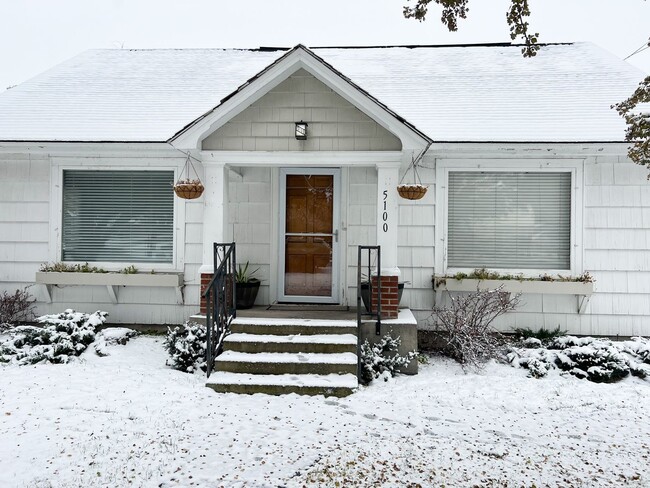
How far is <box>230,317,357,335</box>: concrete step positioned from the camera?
5902 mm

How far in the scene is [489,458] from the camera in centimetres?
373

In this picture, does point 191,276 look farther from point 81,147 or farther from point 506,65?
point 506,65

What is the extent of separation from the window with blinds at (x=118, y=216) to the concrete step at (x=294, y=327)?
7.22 feet

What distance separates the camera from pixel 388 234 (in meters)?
6.28

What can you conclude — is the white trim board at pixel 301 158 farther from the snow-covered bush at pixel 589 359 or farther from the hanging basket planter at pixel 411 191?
the snow-covered bush at pixel 589 359

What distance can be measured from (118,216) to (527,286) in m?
6.20

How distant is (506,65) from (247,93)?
554 centimetres

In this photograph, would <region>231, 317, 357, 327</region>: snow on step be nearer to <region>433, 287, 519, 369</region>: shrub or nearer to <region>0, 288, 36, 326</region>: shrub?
<region>433, 287, 519, 369</region>: shrub

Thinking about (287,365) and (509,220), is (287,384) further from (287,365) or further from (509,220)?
(509,220)

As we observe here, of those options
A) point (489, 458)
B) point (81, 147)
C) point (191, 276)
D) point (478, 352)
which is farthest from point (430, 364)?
point (81, 147)

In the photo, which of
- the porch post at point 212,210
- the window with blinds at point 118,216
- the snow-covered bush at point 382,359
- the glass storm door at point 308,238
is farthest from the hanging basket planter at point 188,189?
the snow-covered bush at point 382,359

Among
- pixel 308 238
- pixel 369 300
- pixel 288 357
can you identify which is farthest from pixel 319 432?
pixel 308 238

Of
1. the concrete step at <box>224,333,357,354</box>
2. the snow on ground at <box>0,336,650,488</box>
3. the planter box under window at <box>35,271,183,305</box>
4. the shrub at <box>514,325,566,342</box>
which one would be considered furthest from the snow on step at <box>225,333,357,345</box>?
the shrub at <box>514,325,566,342</box>

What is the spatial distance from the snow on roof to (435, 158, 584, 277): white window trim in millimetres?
436
